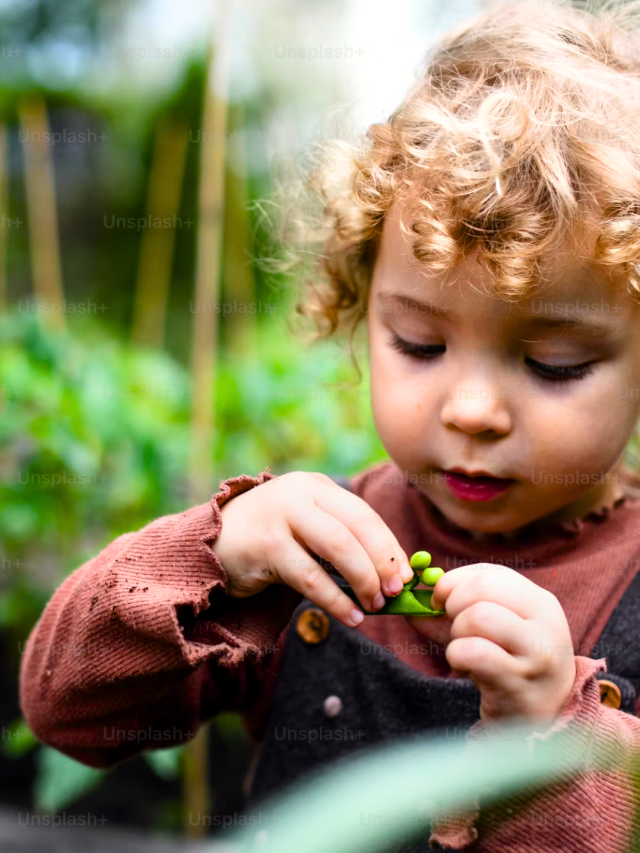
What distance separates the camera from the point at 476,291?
94cm

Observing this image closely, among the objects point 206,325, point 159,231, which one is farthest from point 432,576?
point 159,231

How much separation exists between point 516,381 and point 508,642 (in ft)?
1.01

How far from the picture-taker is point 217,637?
906 millimetres

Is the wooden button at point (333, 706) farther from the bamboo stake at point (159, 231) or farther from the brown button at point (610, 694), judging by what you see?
the bamboo stake at point (159, 231)

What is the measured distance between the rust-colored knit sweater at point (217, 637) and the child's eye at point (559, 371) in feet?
0.91

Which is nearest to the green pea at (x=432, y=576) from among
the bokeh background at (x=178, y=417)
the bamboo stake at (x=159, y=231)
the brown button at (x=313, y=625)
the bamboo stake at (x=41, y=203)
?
the brown button at (x=313, y=625)

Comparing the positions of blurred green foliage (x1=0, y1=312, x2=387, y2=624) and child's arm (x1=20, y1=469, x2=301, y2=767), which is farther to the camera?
blurred green foliage (x1=0, y1=312, x2=387, y2=624)

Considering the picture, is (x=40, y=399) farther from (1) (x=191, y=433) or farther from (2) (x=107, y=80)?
(2) (x=107, y=80)

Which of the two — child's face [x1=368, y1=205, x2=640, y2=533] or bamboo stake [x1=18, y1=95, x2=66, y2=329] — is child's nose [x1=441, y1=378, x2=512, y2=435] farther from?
bamboo stake [x1=18, y1=95, x2=66, y2=329]

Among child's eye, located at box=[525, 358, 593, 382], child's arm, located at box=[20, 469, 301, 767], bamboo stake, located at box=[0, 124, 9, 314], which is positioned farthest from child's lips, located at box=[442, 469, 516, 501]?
bamboo stake, located at box=[0, 124, 9, 314]

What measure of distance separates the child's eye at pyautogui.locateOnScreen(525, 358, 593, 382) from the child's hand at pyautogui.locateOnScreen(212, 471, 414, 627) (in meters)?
0.25

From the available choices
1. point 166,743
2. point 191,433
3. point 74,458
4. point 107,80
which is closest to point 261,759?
point 166,743

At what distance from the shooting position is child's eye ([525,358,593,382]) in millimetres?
942

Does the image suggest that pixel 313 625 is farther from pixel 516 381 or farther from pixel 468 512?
pixel 516 381
